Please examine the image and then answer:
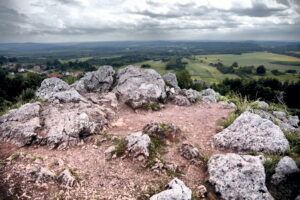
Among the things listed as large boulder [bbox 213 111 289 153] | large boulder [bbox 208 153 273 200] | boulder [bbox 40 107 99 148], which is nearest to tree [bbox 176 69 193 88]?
large boulder [bbox 213 111 289 153]

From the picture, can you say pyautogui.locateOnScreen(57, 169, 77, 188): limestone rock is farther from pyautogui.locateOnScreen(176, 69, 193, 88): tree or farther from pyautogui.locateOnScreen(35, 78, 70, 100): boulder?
pyautogui.locateOnScreen(176, 69, 193, 88): tree

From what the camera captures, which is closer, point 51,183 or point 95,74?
point 51,183

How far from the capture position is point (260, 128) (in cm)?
1199

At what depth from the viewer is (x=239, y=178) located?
8.57 m

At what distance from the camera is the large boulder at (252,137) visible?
35.8 feet

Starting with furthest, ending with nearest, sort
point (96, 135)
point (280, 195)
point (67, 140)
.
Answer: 1. point (96, 135)
2. point (67, 140)
3. point (280, 195)

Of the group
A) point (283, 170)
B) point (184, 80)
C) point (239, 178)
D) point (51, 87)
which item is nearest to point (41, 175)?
point (239, 178)

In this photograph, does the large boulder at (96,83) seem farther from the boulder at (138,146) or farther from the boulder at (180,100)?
the boulder at (138,146)

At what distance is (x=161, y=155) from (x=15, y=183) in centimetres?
672

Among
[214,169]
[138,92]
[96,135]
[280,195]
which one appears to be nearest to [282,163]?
[280,195]

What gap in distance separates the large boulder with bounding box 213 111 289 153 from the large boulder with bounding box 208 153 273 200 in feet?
5.71

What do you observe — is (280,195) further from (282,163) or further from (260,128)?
(260,128)

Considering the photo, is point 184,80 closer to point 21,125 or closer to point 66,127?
point 66,127

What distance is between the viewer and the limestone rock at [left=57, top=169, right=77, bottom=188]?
842 cm
